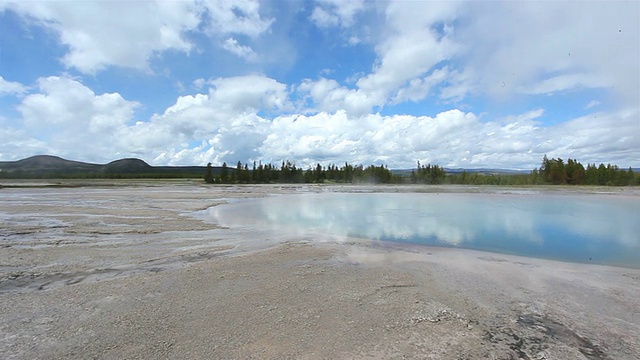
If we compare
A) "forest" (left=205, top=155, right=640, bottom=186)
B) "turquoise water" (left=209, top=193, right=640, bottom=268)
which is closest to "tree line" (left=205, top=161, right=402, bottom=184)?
"forest" (left=205, top=155, right=640, bottom=186)

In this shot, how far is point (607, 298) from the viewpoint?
615 cm

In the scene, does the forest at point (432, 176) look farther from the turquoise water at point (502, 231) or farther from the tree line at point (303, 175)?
the turquoise water at point (502, 231)

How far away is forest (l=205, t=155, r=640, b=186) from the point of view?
260 feet

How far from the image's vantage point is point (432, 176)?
102 meters

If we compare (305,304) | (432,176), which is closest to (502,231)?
(305,304)

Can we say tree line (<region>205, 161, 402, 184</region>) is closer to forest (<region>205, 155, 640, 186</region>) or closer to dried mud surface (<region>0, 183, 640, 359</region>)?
forest (<region>205, 155, 640, 186</region>)

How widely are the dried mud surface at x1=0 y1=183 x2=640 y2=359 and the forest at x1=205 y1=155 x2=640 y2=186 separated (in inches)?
3625

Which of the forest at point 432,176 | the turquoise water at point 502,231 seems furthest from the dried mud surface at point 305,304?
the forest at point 432,176

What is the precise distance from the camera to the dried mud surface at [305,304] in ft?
13.7

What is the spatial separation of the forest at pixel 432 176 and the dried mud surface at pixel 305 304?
92083 mm

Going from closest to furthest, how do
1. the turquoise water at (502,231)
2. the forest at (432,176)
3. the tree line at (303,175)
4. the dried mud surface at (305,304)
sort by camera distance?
the dried mud surface at (305,304), the turquoise water at (502,231), the forest at (432,176), the tree line at (303,175)

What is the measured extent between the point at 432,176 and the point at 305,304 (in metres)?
103

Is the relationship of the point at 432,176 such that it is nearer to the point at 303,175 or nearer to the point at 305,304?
the point at 303,175

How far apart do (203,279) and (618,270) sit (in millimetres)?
10473
